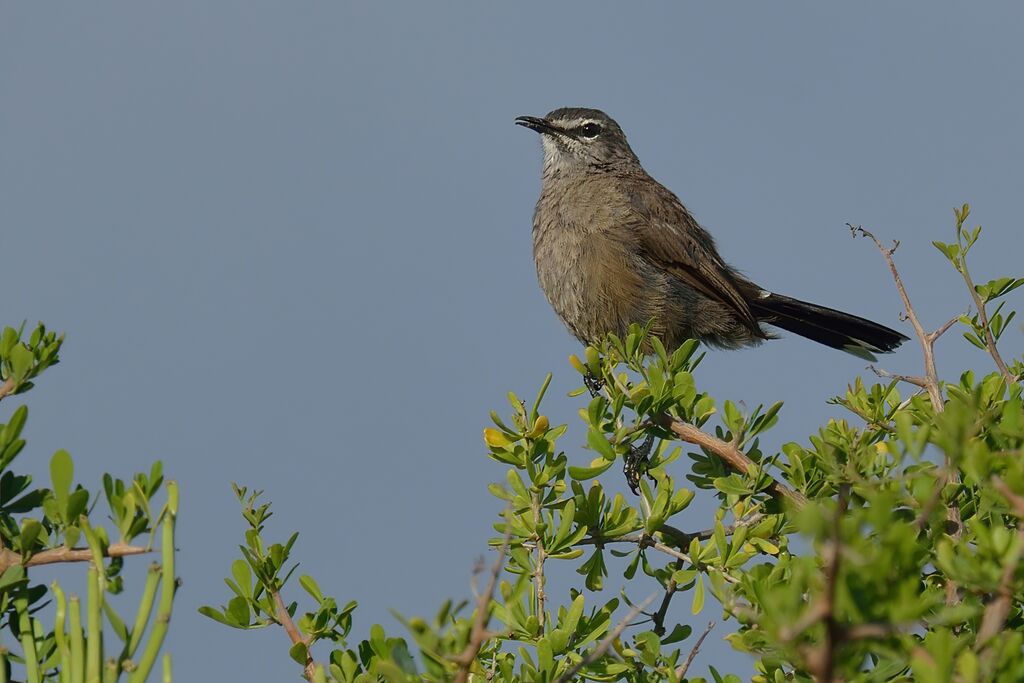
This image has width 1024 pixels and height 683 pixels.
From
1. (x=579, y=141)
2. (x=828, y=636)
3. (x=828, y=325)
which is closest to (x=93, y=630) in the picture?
(x=828, y=636)

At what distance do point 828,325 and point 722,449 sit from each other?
469cm

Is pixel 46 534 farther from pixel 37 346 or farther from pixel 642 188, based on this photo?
pixel 642 188

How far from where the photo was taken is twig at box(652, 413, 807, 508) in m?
3.23

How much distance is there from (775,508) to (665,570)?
0.35 metres

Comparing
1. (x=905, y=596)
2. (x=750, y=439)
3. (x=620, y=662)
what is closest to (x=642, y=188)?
(x=750, y=439)

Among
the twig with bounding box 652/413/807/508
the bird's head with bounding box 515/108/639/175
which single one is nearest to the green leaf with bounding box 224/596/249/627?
the twig with bounding box 652/413/807/508

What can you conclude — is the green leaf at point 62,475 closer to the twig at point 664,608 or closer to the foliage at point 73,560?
the foliage at point 73,560

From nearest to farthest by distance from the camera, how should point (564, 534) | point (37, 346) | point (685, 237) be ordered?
point (37, 346) < point (564, 534) < point (685, 237)

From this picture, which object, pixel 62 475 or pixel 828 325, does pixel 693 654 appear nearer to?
pixel 62 475

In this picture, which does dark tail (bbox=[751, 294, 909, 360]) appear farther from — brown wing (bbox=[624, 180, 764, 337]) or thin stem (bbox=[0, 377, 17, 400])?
thin stem (bbox=[0, 377, 17, 400])

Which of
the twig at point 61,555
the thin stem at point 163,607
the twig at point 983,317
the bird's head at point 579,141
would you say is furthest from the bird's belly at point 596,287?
the thin stem at point 163,607

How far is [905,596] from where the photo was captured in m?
1.36

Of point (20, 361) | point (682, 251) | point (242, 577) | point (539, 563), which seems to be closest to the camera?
point (20, 361)

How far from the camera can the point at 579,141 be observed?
28.4ft
